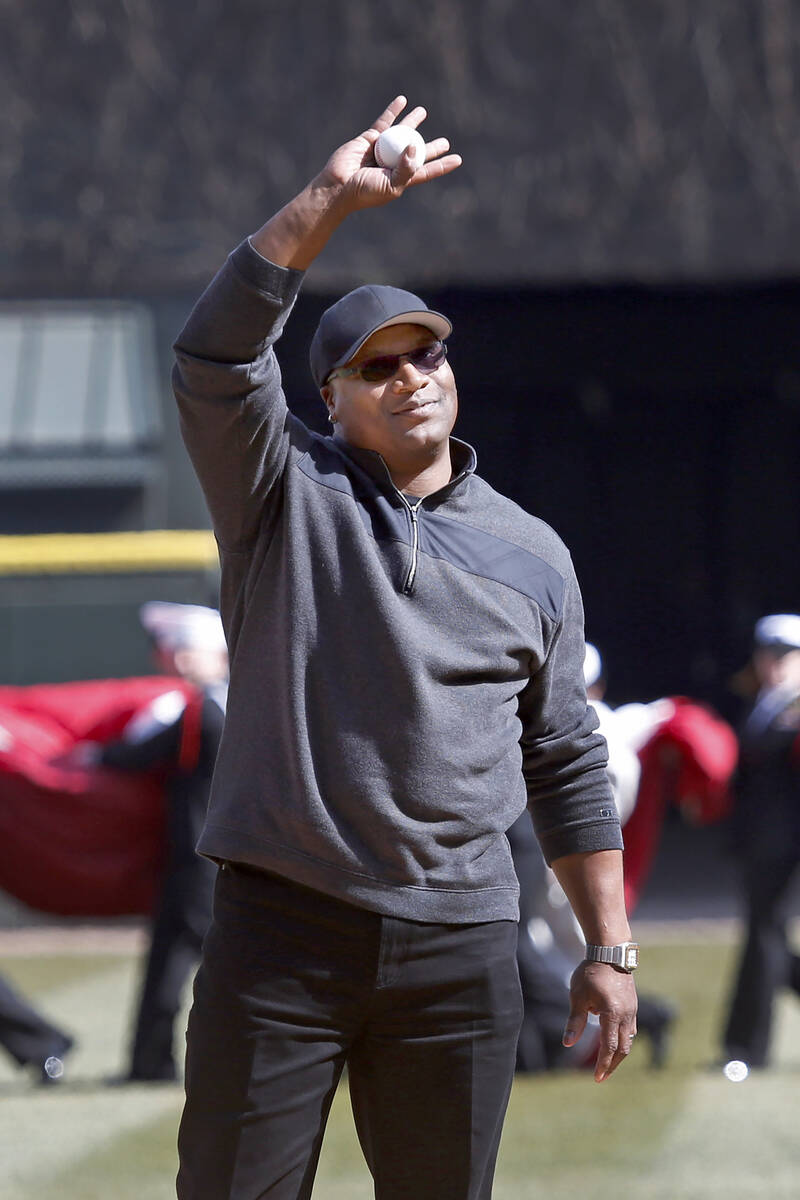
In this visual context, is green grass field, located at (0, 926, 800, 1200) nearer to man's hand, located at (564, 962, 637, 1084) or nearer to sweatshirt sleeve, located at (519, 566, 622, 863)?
man's hand, located at (564, 962, 637, 1084)

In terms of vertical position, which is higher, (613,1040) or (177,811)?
(613,1040)

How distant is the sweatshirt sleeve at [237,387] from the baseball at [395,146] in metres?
0.23

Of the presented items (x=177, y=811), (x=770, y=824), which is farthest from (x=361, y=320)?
(x=770, y=824)

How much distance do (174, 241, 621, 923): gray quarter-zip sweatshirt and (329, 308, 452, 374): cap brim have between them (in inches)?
5.5

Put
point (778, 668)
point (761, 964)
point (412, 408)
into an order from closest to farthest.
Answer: point (412, 408) → point (761, 964) → point (778, 668)

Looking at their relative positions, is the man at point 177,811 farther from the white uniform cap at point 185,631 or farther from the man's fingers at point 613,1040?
the man's fingers at point 613,1040

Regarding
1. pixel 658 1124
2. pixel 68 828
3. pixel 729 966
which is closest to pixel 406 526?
pixel 658 1124

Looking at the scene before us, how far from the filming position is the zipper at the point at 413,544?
107 inches

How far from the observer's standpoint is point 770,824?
7.61 meters

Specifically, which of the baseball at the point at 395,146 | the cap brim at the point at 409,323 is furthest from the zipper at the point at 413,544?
the baseball at the point at 395,146

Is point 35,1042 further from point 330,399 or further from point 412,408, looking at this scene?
point 412,408

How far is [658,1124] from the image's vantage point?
20.6ft

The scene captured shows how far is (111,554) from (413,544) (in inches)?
377

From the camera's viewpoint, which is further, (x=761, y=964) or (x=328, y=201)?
(x=761, y=964)
